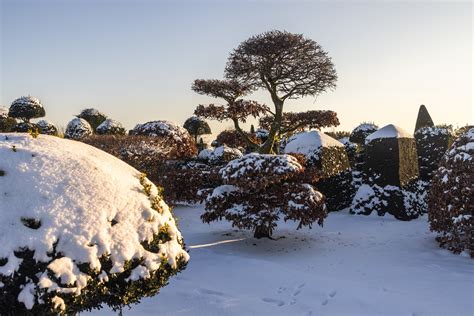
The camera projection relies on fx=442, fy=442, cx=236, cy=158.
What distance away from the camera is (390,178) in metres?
12.1

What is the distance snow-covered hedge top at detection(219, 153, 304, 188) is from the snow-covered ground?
54.3 inches

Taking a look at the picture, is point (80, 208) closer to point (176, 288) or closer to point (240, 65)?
point (176, 288)

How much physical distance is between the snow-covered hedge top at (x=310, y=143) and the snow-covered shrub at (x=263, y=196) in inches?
162

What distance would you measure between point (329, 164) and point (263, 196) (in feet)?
16.4

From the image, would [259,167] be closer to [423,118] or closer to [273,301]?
[273,301]

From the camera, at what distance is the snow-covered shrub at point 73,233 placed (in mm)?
3332

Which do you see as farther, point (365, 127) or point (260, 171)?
point (365, 127)

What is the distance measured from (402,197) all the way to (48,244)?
1031 cm

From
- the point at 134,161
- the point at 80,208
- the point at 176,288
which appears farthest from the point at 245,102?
the point at 80,208

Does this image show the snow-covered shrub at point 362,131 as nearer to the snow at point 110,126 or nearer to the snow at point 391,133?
the snow at point 391,133

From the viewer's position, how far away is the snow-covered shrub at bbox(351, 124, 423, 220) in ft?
39.1

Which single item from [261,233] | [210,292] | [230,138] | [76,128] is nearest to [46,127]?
[76,128]

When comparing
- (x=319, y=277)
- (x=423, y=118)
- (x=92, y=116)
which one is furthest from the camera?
(x=92, y=116)

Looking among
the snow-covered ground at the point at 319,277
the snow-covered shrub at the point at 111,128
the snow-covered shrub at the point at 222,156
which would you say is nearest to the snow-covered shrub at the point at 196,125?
the snow-covered shrub at the point at 111,128
